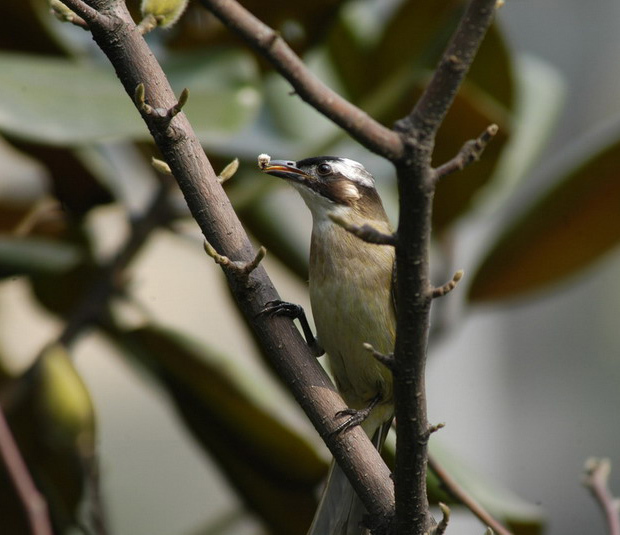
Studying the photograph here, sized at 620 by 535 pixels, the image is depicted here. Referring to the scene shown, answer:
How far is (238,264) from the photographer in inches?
47.8

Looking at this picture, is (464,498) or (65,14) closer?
(65,14)

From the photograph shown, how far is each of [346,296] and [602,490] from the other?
638 mm

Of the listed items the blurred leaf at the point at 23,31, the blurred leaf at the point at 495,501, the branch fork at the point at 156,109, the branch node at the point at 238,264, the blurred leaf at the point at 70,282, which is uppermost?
the blurred leaf at the point at 23,31

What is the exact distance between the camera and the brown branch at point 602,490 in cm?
144

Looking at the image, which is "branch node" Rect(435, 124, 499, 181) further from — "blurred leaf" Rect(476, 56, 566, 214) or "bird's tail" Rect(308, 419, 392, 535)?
"blurred leaf" Rect(476, 56, 566, 214)

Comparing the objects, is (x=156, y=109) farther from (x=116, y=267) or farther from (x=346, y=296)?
(x=116, y=267)

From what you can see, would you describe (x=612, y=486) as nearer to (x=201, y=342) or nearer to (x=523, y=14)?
(x=523, y=14)

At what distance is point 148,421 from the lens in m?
4.39

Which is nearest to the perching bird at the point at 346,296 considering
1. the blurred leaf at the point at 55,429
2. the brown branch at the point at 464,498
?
the brown branch at the point at 464,498

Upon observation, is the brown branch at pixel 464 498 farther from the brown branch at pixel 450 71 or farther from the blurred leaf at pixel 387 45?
the blurred leaf at pixel 387 45

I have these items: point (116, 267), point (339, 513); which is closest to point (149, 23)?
point (339, 513)

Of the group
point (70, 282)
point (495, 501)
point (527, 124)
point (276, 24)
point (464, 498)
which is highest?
point (276, 24)

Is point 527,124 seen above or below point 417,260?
above

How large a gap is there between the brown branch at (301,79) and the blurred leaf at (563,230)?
152 cm
